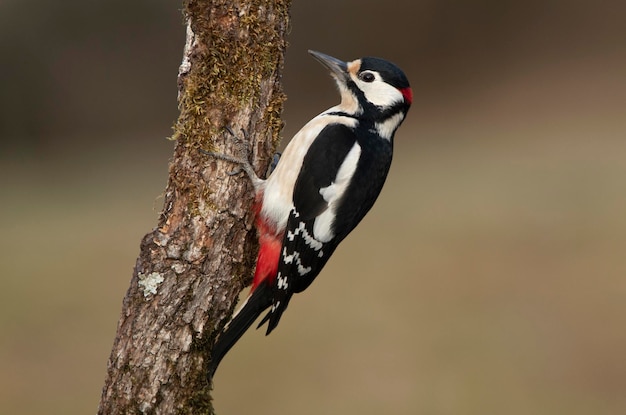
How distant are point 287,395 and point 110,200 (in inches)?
189

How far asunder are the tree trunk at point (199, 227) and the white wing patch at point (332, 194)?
376 millimetres

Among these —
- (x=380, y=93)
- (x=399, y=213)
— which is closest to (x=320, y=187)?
(x=380, y=93)

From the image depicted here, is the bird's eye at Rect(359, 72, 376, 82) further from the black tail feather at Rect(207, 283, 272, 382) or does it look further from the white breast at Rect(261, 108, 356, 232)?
the black tail feather at Rect(207, 283, 272, 382)

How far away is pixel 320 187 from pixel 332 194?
5 cm

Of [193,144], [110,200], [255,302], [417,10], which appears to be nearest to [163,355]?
[255,302]

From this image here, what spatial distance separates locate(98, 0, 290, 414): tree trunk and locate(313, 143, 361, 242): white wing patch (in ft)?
1.23

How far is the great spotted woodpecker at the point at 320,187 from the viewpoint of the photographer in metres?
2.79

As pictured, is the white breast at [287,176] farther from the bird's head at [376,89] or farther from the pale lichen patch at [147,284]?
the pale lichen patch at [147,284]

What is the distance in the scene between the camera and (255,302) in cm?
279

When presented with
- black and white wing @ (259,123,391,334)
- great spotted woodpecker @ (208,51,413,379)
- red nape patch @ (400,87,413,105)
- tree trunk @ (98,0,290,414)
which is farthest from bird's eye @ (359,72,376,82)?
tree trunk @ (98,0,290,414)

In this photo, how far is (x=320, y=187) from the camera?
2938 mm

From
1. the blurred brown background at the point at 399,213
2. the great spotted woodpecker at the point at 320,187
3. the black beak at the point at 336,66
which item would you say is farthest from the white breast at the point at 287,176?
the blurred brown background at the point at 399,213

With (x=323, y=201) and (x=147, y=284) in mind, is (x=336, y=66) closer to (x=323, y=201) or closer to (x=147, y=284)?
(x=323, y=201)

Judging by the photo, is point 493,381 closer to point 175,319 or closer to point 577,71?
point 175,319
